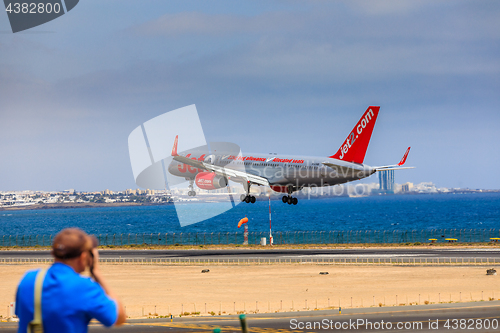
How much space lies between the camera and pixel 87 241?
22.0 feet

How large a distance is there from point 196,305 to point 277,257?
40672 millimetres

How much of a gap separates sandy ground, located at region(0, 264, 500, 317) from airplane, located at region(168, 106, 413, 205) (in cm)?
1045

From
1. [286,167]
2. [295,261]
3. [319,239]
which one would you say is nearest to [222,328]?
[286,167]

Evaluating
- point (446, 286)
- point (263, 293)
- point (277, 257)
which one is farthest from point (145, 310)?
point (277, 257)

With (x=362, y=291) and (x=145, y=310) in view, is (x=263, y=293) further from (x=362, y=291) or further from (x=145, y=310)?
(x=145, y=310)

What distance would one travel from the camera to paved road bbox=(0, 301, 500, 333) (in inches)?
1260

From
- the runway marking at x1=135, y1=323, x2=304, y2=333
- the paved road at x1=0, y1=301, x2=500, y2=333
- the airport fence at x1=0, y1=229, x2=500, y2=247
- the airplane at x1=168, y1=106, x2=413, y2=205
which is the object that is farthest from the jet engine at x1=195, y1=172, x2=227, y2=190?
the airport fence at x1=0, y1=229, x2=500, y2=247

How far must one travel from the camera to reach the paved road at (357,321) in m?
32.0

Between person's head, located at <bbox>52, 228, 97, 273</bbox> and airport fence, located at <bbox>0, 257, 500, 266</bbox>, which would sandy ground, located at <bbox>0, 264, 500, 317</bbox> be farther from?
person's head, located at <bbox>52, 228, 97, 273</bbox>

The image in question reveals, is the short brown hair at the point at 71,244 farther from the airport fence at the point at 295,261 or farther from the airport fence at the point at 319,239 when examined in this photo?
the airport fence at the point at 319,239

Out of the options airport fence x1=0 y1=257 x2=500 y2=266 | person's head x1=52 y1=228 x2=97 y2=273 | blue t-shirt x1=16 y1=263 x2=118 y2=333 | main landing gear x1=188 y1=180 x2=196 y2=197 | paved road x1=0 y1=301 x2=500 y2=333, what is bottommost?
airport fence x1=0 y1=257 x2=500 y2=266

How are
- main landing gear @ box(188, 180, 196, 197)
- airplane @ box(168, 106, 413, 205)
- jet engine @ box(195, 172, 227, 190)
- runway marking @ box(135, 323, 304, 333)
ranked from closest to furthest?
runway marking @ box(135, 323, 304, 333) → airplane @ box(168, 106, 413, 205) → main landing gear @ box(188, 180, 196, 197) → jet engine @ box(195, 172, 227, 190)

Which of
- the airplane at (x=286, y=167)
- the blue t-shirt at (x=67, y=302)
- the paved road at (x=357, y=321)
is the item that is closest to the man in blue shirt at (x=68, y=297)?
the blue t-shirt at (x=67, y=302)

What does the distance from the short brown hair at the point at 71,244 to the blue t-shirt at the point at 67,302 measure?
0.66 feet
